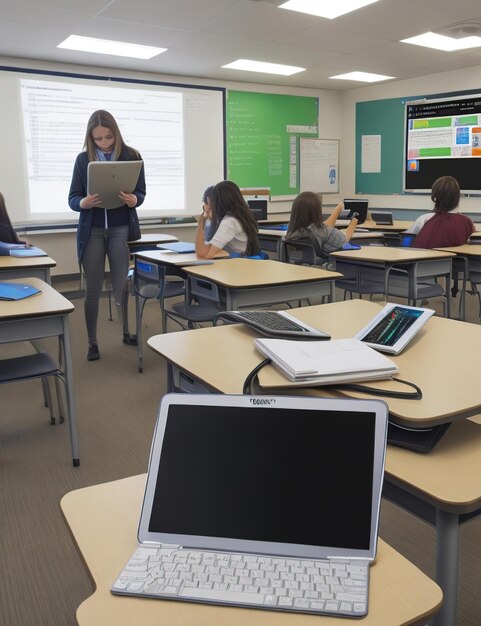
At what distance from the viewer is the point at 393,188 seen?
27.6ft

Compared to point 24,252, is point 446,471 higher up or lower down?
lower down

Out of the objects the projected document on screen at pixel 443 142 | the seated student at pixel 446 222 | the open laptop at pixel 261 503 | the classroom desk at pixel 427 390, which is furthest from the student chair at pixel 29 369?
the projected document on screen at pixel 443 142

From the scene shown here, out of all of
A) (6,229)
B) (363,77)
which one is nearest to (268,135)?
(363,77)

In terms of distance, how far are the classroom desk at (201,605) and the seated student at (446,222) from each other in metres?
4.10

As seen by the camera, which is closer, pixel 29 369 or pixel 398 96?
pixel 29 369

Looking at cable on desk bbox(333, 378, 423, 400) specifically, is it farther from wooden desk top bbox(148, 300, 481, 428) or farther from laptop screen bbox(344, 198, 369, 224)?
laptop screen bbox(344, 198, 369, 224)

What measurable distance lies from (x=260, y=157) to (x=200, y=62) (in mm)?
1933

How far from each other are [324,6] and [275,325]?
3.99 m

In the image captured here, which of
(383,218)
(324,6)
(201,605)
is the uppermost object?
(324,6)

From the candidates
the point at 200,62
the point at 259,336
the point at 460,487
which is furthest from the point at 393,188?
the point at 460,487

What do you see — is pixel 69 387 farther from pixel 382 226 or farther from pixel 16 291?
pixel 382 226

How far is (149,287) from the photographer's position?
377 centimetres

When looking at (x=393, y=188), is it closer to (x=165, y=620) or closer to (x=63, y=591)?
(x=63, y=591)

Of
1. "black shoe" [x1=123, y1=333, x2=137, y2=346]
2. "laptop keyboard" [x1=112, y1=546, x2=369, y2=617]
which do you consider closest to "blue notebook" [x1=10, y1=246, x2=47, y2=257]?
"black shoe" [x1=123, y1=333, x2=137, y2=346]
